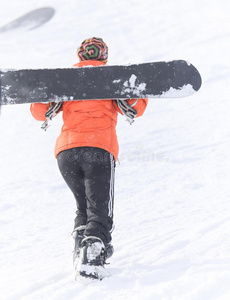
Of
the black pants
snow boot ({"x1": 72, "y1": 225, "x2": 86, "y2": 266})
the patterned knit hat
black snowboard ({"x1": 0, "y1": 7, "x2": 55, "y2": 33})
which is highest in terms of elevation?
black snowboard ({"x1": 0, "y1": 7, "x2": 55, "y2": 33})

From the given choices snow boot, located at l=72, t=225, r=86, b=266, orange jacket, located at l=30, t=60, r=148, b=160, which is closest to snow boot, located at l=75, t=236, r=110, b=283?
snow boot, located at l=72, t=225, r=86, b=266

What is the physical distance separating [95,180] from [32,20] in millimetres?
10597

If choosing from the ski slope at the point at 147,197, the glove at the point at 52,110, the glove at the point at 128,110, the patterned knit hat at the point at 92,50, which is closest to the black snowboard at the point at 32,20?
the ski slope at the point at 147,197

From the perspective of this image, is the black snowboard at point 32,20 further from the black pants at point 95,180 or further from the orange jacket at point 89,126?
the black pants at point 95,180

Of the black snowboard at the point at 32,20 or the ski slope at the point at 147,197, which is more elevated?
the black snowboard at the point at 32,20

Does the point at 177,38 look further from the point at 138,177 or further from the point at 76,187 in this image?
the point at 76,187

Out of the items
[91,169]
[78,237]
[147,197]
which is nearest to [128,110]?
[91,169]

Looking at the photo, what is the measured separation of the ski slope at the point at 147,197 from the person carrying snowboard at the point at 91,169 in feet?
0.53

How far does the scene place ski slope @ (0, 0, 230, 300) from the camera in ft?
6.64

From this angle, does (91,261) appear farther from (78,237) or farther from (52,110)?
(52,110)

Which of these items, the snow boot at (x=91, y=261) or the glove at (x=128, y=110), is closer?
the snow boot at (x=91, y=261)

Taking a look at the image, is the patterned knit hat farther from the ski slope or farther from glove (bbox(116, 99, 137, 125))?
the ski slope

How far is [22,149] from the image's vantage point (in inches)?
210

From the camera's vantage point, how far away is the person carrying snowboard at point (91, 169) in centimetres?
212
